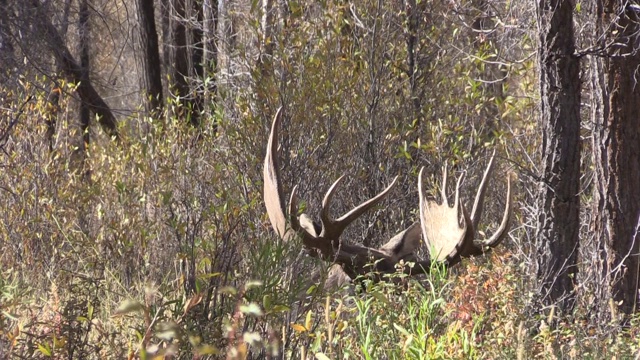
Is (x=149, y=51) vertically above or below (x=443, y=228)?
above

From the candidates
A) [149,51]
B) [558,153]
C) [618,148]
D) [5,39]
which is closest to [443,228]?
[558,153]

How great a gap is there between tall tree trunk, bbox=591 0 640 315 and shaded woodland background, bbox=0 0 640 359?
0.4 inches

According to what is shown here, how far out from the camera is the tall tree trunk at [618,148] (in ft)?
20.6

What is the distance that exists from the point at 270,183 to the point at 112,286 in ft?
4.14

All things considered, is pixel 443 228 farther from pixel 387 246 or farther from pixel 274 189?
pixel 274 189

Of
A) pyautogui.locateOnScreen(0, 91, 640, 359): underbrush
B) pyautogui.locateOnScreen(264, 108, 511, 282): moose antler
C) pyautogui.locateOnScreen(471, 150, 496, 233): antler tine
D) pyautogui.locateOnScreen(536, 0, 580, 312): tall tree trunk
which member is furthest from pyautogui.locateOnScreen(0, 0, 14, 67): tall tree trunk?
pyautogui.locateOnScreen(536, 0, 580, 312): tall tree trunk

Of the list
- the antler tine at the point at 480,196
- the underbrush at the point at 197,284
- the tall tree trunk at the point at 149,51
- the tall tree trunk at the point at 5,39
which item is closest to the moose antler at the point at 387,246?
the antler tine at the point at 480,196

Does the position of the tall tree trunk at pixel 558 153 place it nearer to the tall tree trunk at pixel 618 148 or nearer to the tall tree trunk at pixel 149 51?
the tall tree trunk at pixel 618 148

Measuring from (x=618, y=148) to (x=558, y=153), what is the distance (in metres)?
0.58

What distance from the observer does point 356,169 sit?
8.61 meters

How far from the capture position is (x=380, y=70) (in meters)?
8.88

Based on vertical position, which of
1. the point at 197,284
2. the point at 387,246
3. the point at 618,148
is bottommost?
the point at 387,246

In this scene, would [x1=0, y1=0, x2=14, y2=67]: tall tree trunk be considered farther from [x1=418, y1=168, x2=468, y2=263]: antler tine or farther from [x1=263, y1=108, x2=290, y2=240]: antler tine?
Result: [x1=418, y1=168, x2=468, y2=263]: antler tine

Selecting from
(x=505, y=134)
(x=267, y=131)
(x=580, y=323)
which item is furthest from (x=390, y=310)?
(x=505, y=134)
